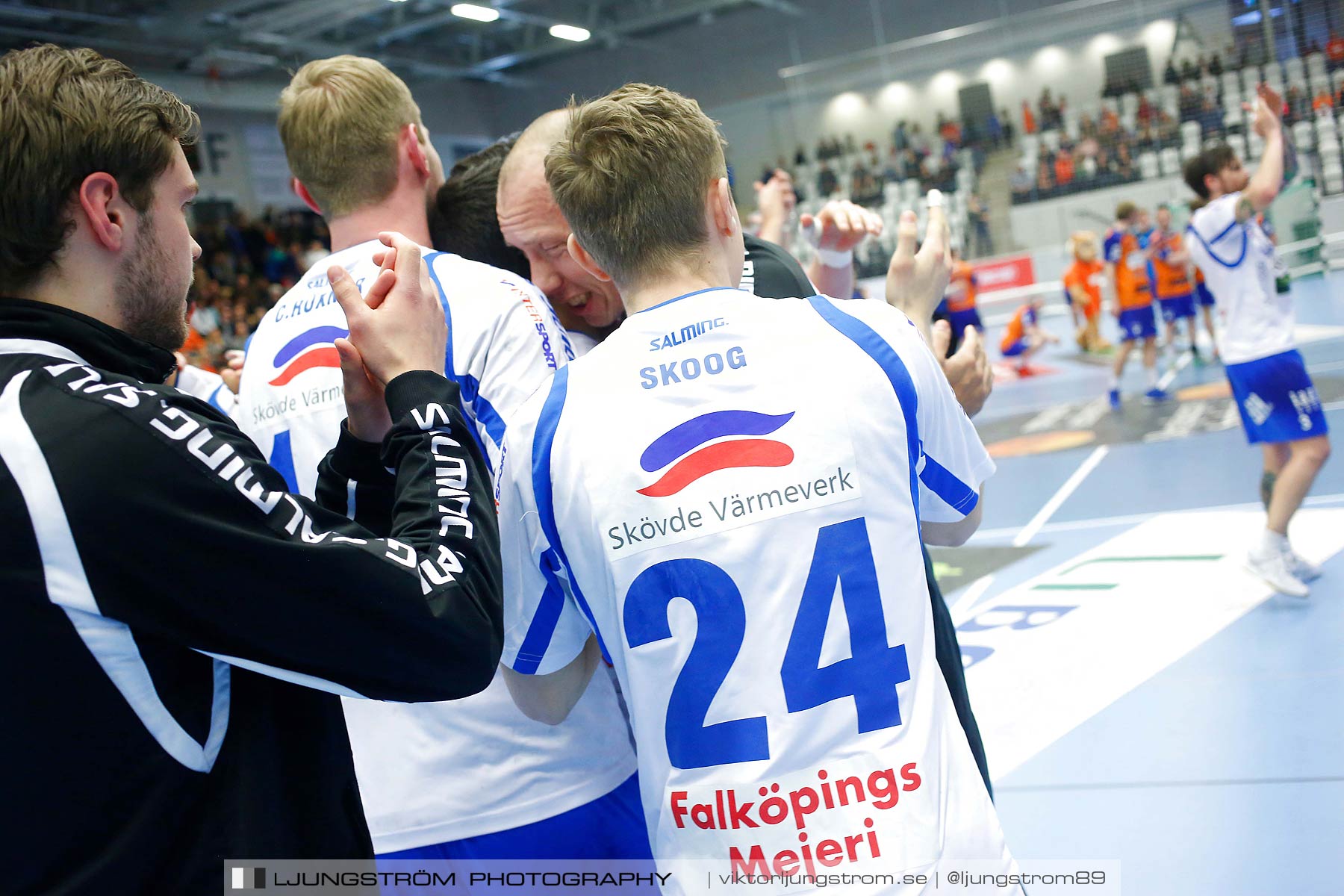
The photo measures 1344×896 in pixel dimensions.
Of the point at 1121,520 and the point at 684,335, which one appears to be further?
the point at 1121,520

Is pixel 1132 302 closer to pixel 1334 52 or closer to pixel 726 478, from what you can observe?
pixel 1334 52

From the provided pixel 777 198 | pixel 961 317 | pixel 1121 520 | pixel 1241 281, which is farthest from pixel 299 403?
pixel 961 317

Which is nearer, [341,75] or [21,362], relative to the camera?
[21,362]

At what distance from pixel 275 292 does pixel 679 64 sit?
35.1 ft

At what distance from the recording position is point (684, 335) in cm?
138

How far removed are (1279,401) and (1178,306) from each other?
7057 millimetres

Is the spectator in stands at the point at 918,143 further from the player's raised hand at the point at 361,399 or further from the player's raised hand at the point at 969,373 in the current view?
the player's raised hand at the point at 361,399

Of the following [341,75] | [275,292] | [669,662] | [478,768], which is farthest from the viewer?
[275,292]

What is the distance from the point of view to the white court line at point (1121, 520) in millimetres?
5930

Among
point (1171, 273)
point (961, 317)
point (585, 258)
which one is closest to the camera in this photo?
point (585, 258)

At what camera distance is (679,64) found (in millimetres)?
23391

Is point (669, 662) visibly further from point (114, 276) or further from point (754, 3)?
point (754, 3)

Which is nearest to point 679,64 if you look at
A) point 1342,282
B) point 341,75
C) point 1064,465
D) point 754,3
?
point 754,3

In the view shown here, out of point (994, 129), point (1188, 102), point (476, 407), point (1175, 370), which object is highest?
point (994, 129)
